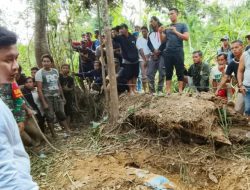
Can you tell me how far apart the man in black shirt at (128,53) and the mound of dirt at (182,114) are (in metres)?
0.91

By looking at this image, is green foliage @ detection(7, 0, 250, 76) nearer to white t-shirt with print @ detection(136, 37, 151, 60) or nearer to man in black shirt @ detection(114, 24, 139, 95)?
white t-shirt with print @ detection(136, 37, 151, 60)

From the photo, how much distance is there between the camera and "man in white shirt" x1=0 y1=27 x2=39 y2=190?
3.24 ft

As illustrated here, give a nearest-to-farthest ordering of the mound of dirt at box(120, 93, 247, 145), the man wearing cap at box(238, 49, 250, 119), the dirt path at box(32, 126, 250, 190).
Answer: the dirt path at box(32, 126, 250, 190) → the mound of dirt at box(120, 93, 247, 145) → the man wearing cap at box(238, 49, 250, 119)

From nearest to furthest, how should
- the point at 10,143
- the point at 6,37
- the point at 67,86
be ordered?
the point at 10,143 < the point at 6,37 < the point at 67,86

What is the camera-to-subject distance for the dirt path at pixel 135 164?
4203mm

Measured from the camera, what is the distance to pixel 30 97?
20.0 ft

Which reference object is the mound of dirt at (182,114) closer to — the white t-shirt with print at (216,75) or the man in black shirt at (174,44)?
the man in black shirt at (174,44)

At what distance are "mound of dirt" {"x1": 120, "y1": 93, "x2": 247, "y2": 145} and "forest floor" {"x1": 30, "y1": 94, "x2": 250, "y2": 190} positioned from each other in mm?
168

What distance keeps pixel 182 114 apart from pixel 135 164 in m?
1.01

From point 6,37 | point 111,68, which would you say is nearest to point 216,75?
point 111,68

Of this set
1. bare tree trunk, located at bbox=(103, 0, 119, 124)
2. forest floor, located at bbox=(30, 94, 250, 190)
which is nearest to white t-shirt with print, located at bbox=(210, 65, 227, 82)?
forest floor, located at bbox=(30, 94, 250, 190)

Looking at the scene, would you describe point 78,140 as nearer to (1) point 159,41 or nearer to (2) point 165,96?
(2) point 165,96

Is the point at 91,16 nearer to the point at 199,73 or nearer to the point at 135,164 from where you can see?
the point at 199,73

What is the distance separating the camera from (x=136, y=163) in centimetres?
477
